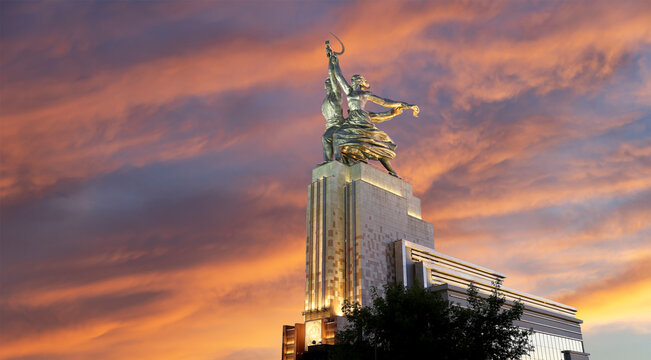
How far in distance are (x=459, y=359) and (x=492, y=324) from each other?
449 cm

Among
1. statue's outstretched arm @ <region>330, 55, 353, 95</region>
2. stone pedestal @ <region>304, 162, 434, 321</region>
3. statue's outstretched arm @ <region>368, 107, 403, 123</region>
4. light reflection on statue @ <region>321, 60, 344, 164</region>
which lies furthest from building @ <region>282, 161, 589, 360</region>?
statue's outstretched arm @ <region>330, 55, 353, 95</region>

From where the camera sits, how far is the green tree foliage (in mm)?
45281

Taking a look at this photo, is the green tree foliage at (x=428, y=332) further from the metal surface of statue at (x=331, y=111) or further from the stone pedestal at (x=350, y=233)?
the metal surface of statue at (x=331, y=111)

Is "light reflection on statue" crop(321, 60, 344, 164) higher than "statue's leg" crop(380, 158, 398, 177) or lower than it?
higher

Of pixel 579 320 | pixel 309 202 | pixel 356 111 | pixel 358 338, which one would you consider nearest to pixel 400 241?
pixel 309 202

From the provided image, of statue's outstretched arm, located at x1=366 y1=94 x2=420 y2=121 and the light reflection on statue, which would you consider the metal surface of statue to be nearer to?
the light reflection on statue

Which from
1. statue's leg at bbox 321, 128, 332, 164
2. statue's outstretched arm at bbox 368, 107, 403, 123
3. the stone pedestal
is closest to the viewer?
the stone pedestal

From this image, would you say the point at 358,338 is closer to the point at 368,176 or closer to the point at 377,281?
the point at 377,281

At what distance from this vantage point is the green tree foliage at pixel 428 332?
45.3 meters

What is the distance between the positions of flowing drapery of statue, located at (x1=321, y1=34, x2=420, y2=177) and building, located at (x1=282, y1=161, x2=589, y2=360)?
3136mm

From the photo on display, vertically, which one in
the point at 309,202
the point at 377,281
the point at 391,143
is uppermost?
the point at 391,143

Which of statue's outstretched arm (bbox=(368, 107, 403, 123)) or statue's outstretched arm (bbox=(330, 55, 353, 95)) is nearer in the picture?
statue's outstretched arm (bbox=(330, 55, 353, 95))

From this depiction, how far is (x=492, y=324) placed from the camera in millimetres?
47500

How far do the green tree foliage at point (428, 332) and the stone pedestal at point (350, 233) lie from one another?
60.3ft
